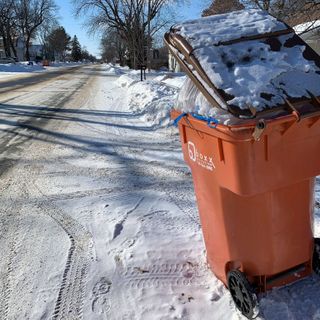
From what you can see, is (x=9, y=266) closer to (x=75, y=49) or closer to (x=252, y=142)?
(x=252, y=142)

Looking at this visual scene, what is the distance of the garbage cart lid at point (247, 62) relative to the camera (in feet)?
6.98

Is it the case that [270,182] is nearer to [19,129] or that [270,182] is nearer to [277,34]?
[277,34]

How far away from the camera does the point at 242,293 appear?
7.84 ft

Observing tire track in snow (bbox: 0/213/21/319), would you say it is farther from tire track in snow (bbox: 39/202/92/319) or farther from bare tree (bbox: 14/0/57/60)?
bare tree (bbox: 14/0/57/60)

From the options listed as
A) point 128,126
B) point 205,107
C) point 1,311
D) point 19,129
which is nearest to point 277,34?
point 205,107

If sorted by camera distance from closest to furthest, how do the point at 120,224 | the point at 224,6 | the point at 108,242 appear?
the point at 108,242
the point at 120,224
the point at 224,6

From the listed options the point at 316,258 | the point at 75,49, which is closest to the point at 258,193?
the point at 316,258

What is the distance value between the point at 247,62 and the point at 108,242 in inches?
76.4

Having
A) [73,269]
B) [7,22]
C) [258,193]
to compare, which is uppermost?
[7,22]

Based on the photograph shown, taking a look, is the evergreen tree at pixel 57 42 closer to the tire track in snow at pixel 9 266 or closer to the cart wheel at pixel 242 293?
the tire track in snow at pixel 9 266

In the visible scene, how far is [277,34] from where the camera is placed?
248cm

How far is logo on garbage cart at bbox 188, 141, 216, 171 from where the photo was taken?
7.70ft

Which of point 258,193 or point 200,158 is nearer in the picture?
point 258,193

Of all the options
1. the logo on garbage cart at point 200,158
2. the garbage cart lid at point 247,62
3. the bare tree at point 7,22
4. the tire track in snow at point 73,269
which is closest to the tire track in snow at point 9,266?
the tire track in snow at point 73,269
